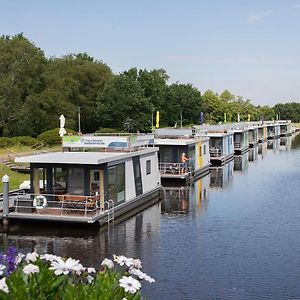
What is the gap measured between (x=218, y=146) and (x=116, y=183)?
Answer: 30.7 meters

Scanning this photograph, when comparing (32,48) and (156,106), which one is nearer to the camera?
(32,48)

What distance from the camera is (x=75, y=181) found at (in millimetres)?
24688

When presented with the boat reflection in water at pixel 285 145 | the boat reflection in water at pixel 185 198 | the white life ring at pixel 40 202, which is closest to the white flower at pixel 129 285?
the white life ring at pixel 40 202

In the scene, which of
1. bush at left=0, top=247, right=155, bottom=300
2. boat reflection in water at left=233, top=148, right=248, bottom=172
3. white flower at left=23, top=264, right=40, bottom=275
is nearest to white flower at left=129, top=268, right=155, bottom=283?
bush at left=0, top=247, right=155, bottom=300

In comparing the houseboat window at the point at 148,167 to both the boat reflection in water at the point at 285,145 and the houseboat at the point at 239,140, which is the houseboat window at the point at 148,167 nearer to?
the houseboat at the point at 239,140

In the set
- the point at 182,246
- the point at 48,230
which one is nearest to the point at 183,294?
the point at 182,246

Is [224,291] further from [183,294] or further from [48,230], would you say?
[48,230]

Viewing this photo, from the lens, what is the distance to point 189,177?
132 feet

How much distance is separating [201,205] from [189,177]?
9.88 m

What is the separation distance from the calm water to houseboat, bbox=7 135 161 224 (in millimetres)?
790

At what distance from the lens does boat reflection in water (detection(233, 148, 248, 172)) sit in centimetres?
5094

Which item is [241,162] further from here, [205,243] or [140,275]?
[140,275]

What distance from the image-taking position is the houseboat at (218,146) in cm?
5381

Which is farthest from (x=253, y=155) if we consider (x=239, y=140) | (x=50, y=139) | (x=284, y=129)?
(x=284, y=129)
